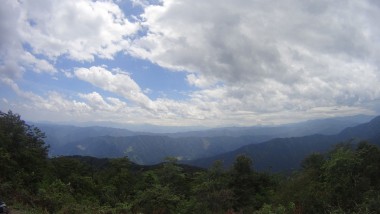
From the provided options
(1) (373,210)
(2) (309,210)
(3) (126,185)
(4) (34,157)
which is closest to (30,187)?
(4) (34,157)

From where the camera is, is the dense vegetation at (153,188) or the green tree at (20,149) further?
the green tree at (20,149)

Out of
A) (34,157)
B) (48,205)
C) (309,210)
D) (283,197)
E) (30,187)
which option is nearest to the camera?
(48,205)

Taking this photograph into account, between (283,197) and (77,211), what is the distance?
67.9ft

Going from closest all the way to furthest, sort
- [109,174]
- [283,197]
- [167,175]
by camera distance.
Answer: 1. [283,197]
2. [167,175]
3. [109,174]

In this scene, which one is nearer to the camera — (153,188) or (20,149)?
(20,149)

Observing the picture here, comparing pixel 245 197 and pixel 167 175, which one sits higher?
pixel 167 175

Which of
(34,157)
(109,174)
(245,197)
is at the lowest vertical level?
(245,197)

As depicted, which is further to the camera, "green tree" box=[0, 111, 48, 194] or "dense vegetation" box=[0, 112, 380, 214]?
"green tree" box=[0, 111, 48, 194]

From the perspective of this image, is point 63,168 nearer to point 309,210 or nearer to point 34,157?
point 34,157

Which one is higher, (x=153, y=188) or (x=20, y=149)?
(x=20, y=149)

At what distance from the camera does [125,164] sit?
5153 cm

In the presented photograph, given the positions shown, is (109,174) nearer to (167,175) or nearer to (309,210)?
(167,175)

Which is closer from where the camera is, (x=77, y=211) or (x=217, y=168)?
(x=77, y=211)

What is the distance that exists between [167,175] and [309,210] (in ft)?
97.2
